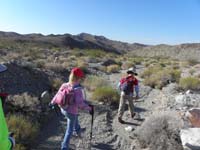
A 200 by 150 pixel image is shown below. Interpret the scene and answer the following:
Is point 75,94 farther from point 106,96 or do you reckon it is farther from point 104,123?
point 106,96

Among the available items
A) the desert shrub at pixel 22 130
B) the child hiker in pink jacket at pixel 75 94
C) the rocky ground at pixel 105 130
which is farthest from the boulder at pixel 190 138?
the desert shrub at pixel 22 130

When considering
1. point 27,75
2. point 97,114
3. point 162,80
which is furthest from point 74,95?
point 162,80

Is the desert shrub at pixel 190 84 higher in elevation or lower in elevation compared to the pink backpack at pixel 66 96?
lower

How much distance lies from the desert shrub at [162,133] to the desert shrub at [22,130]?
2.44 m

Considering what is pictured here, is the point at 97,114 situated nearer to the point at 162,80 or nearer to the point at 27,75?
the point at 27,75

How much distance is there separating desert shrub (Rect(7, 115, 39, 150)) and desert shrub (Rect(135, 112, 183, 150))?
2.44 meters

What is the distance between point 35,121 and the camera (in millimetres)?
9414

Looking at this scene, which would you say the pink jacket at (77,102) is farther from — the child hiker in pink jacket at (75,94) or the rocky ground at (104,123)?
the rocky ground at (104,123)

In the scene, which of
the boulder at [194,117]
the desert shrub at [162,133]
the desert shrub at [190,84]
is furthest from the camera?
the desert shrub at [190,84]

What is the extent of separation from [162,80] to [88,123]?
9647 millimetres

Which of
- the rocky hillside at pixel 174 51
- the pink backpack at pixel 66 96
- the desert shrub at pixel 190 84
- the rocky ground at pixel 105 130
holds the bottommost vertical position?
the rocky ground at pixel 105 130

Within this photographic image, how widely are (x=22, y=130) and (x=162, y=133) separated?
10.1 feet

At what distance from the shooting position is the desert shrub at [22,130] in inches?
303

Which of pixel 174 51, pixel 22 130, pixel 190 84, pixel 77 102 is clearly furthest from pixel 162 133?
pixel 174 51
